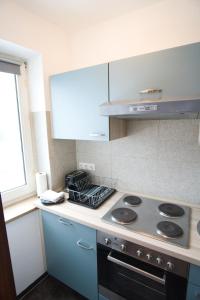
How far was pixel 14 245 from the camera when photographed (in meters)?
1.40

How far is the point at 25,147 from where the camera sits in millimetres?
1646

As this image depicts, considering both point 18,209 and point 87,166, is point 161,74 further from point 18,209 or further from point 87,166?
point 18,209

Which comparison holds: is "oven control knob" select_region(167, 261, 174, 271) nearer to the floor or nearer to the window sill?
the floor

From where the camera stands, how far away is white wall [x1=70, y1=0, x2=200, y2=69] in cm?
121

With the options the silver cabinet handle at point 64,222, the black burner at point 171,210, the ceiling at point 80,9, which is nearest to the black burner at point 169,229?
the black burner at point 171,210

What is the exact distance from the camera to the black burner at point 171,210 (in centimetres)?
124

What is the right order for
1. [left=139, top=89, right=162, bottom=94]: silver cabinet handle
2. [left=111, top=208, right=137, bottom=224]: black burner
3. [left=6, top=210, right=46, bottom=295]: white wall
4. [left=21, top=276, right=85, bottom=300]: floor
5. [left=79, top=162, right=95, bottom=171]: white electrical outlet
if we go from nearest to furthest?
[left=139, top=89, right=162, bottom=94]: silver cabinet handle
[left=111, top=208, right=137, bottom=224]: black burner
[left=6, top=210, right=46, bottom=295]: white wall
[left=21, top=276, right=85, bottom=300]: floor
[left=79, top=162, right=95, bottom=171]: white electrical outlet

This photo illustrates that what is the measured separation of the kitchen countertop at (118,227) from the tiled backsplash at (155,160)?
0.16 metres

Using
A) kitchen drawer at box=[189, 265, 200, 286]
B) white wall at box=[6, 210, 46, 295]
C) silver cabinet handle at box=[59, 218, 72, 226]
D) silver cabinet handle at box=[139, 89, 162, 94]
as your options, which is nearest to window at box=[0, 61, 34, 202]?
white wall at box=[6, 210, 46, 295]

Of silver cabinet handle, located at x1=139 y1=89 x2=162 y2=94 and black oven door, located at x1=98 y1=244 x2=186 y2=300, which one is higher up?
silver cabinet handle, located at x1=139 y1=89 x2=162 y2=94

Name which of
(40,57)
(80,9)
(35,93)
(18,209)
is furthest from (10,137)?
(80,9)

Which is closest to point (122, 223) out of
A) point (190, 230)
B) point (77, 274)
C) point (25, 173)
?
point (190, 230)

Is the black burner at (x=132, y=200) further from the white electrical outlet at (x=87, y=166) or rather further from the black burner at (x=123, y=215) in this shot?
the white electrical outlet at (x=87, y=166)

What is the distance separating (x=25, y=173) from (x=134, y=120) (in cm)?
115
